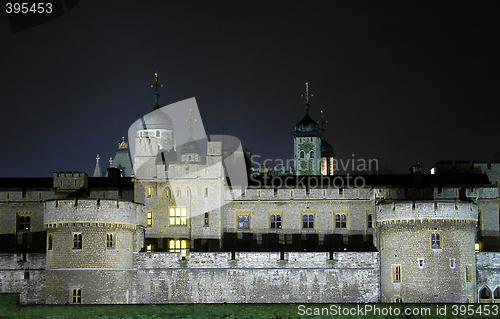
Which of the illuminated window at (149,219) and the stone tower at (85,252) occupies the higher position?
the illuminated window at (149,219)

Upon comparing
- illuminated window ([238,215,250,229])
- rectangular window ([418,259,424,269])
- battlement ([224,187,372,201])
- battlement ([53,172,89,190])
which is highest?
battlement ([53,172,89,190])

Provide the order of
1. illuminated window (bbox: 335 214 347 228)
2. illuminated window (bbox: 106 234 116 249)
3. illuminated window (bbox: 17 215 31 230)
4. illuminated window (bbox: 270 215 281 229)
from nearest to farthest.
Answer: illuminated window (bbox: 106 234 116 249)
illuminated window (bbox: 335 214 347 228)
illuminated window (bbox: 270 215 281 229)
illuminated window (bbox: 17 215 31 230)

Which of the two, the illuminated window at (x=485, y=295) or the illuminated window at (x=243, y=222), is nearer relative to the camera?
the illuminated window at (x=485, y=295)

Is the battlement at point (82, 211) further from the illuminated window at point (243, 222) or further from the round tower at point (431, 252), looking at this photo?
the round tower at point (431, 252)

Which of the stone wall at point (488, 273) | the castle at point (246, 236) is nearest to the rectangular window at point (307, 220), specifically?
the castle at point (246, 236)

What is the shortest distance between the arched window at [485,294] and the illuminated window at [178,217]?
24453 millimetres

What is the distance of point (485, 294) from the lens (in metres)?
56.7

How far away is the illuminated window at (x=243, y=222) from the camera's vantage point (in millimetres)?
63125

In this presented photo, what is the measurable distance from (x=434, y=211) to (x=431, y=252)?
2946 mm

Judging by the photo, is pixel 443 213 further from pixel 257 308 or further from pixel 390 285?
pixel 257 308

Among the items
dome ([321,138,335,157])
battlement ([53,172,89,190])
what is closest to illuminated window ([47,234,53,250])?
battlement ([53,172,89,190])

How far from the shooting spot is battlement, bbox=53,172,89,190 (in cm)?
6475

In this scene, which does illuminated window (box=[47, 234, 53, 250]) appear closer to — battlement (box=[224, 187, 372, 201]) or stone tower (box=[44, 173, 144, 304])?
stone tower (box=[44, 173, 144, 304])

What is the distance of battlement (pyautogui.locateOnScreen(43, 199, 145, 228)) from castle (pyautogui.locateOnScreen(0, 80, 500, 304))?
0.09m
